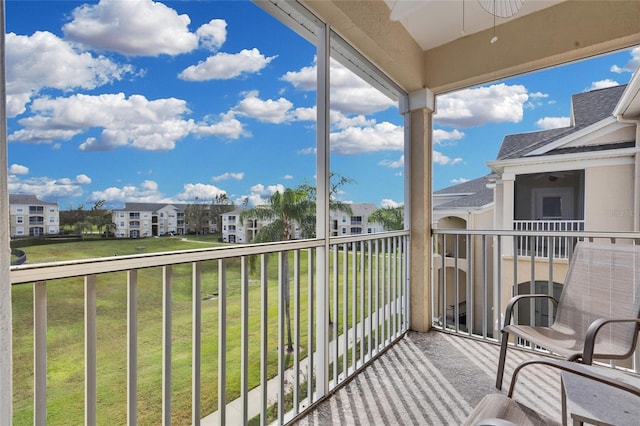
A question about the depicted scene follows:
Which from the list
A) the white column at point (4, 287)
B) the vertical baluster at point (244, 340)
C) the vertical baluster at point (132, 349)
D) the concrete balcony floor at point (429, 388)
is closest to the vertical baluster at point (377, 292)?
the concrete balcony floor at point (429, 388)

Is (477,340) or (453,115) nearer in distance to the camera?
(477,340)

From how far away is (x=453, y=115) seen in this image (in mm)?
3342

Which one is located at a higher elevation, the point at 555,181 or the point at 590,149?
the point at 590,149

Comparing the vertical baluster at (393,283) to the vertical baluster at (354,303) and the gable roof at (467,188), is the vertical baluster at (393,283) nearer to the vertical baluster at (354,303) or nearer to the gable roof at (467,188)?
the vertical baluster at (354,303)

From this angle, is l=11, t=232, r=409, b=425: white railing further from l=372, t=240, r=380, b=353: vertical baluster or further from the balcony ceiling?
the balcony ceiling

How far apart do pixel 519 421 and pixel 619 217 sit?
2391mm

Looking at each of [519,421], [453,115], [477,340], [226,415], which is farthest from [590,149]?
[226,415]

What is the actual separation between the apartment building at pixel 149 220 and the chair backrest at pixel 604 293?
226 centimetres

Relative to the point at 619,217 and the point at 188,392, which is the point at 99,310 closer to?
the point at 188,392

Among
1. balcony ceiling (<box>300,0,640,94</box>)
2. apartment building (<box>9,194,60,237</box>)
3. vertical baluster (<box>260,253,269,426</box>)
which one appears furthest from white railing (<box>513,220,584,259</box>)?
apartment building (<box>9,194,60,237</box>)

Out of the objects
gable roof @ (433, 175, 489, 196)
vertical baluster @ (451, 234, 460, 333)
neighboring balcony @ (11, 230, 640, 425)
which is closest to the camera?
neighboring balcony @ (11, 230, 640, 425)

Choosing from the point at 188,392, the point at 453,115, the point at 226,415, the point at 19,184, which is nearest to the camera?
the point at 19,184

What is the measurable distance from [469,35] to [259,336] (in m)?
3.22

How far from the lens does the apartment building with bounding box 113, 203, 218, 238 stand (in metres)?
1.19
